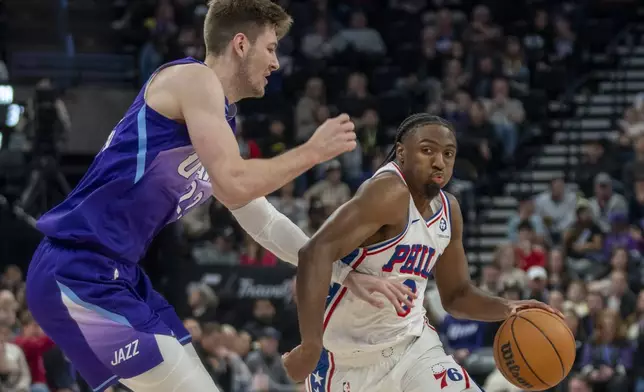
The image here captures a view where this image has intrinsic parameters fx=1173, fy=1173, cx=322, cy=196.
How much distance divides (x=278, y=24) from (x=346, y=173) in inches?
390

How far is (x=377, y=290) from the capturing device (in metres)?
5.25

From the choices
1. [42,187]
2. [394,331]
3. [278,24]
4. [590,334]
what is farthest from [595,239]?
[278,24]

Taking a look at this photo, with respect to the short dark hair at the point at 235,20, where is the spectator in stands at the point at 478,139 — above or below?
below

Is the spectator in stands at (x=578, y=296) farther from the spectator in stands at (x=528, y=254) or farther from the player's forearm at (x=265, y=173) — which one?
the player's forearm at (x=265, y=173)

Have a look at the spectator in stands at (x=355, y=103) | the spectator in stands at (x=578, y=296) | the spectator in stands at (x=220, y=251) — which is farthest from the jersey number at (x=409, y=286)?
the spectator in stands at (x=355, y=103)

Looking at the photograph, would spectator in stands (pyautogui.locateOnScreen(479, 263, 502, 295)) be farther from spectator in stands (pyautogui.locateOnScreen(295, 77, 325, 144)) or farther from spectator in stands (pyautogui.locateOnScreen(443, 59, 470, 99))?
spectator in stands (pyautogui.locateOnScreen(443, 59, 470, 99))

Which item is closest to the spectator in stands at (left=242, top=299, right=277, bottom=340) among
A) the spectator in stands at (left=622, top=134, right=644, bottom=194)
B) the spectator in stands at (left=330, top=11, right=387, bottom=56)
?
the spectator in stands at (left=622, top=134, right=644, bottom=194)

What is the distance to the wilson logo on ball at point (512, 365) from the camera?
550 cm

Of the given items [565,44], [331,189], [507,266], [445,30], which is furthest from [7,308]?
[565,44]

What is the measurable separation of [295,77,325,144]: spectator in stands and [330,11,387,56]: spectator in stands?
3.95ft

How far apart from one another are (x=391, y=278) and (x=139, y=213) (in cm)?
148

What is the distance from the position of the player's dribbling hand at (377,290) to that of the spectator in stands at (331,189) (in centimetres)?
838

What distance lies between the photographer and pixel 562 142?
16297 mm

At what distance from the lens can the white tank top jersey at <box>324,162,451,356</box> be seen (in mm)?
5496
